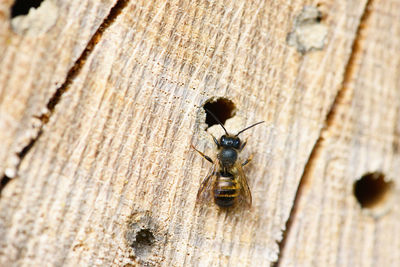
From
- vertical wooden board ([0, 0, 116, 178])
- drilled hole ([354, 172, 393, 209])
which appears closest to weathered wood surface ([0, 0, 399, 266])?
vertical wooden board ([0, 0, 116, 178])

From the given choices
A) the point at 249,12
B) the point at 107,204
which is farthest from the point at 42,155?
the point at 249,12

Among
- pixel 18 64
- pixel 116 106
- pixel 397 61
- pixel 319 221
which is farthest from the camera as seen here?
pixel 397 61

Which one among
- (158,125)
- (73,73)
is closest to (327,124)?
(158,125)

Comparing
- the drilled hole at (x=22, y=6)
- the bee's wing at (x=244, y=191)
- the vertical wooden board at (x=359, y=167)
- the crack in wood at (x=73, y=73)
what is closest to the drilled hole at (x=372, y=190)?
the vertical wooden board at (x=359, y=167)

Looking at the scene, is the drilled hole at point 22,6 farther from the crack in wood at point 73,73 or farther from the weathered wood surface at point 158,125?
the crack in wood at point 73,73

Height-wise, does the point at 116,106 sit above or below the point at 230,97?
below

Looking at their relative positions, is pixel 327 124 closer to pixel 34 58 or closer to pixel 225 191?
pixel 225 191

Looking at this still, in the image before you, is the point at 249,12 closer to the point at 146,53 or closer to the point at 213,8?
the point at 213,8
